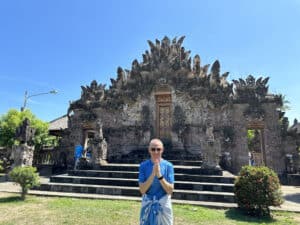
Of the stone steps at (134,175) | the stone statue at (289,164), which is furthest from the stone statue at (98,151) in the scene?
the stone statue at (289,164)

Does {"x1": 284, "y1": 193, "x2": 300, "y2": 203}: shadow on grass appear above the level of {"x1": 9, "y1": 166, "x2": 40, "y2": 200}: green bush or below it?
below

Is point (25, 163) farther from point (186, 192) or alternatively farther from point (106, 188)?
point (186, 192)

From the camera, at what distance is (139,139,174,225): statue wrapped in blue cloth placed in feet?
9.23

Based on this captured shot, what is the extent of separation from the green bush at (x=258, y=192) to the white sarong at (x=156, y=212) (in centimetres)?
431

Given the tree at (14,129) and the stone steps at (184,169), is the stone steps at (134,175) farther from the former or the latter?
the tree at (14,129)

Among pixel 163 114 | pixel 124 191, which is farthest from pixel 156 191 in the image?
pixel 163 114

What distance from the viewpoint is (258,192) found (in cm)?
618

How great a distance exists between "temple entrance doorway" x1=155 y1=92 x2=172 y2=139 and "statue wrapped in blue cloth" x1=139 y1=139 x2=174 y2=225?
11.9 m

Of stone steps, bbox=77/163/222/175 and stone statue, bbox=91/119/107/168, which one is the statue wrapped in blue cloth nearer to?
stone steps, bbox=77/163/222/175

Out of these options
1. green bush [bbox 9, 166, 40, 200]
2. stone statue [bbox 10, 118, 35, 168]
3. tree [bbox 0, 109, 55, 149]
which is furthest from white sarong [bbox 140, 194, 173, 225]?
tree [bbox 0, 109, 55, 149]

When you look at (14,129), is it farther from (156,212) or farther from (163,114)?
(156,212)

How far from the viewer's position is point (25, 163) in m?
13.4

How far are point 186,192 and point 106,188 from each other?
9.96 ft

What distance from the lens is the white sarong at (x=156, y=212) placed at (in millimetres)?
2789
